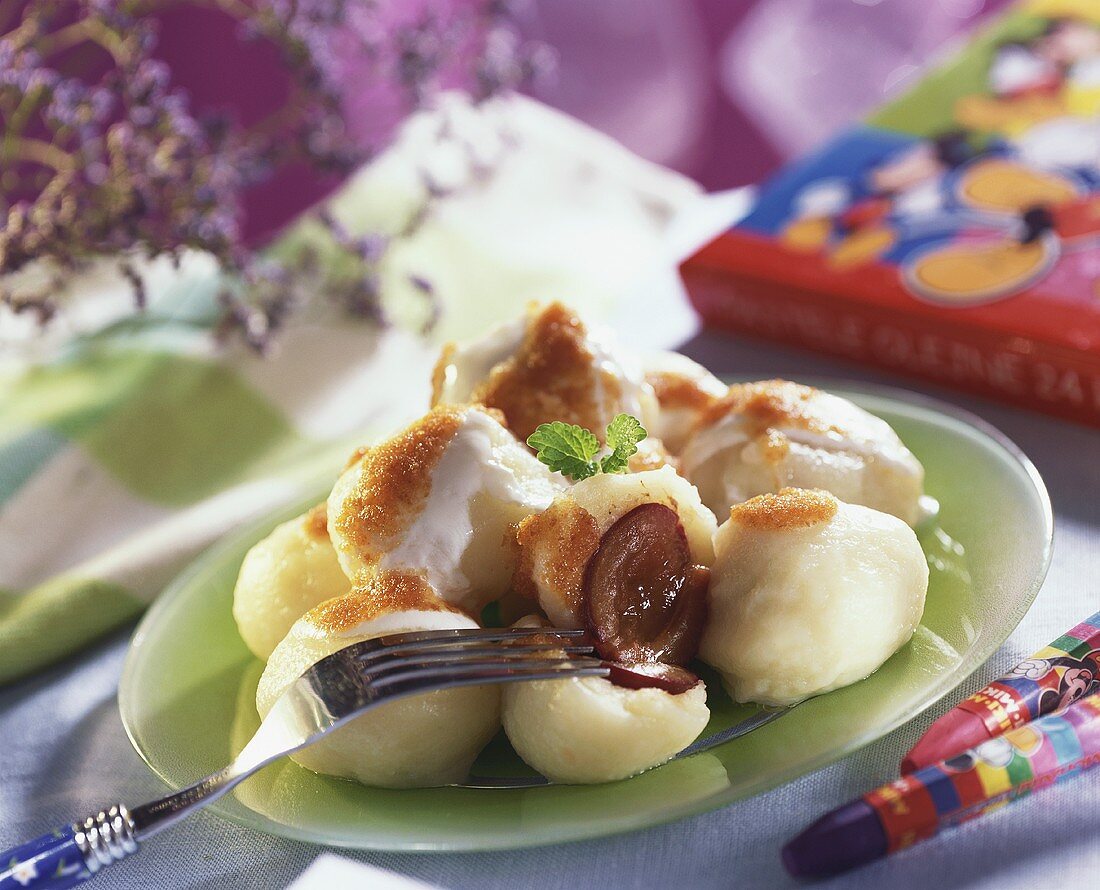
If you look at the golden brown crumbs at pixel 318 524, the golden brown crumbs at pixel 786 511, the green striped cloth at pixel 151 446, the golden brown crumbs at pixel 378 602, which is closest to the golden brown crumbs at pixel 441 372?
the golden brown crumbs at pixel 318 524

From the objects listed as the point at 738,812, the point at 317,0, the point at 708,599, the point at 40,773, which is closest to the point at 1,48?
the point at 317,0

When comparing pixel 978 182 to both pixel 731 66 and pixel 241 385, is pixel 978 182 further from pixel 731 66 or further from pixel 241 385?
pixel 731 66

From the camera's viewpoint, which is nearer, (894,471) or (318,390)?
(894,471)

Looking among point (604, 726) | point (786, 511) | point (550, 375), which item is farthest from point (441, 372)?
point (604, 726)

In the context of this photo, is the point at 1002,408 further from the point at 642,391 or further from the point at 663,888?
the point at 663,888

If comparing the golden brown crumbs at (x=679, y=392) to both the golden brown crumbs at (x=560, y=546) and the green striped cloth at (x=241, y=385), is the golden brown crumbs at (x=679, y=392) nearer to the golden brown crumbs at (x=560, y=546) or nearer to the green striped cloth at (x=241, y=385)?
the golden brown crumbs at (x=560, y=546)
